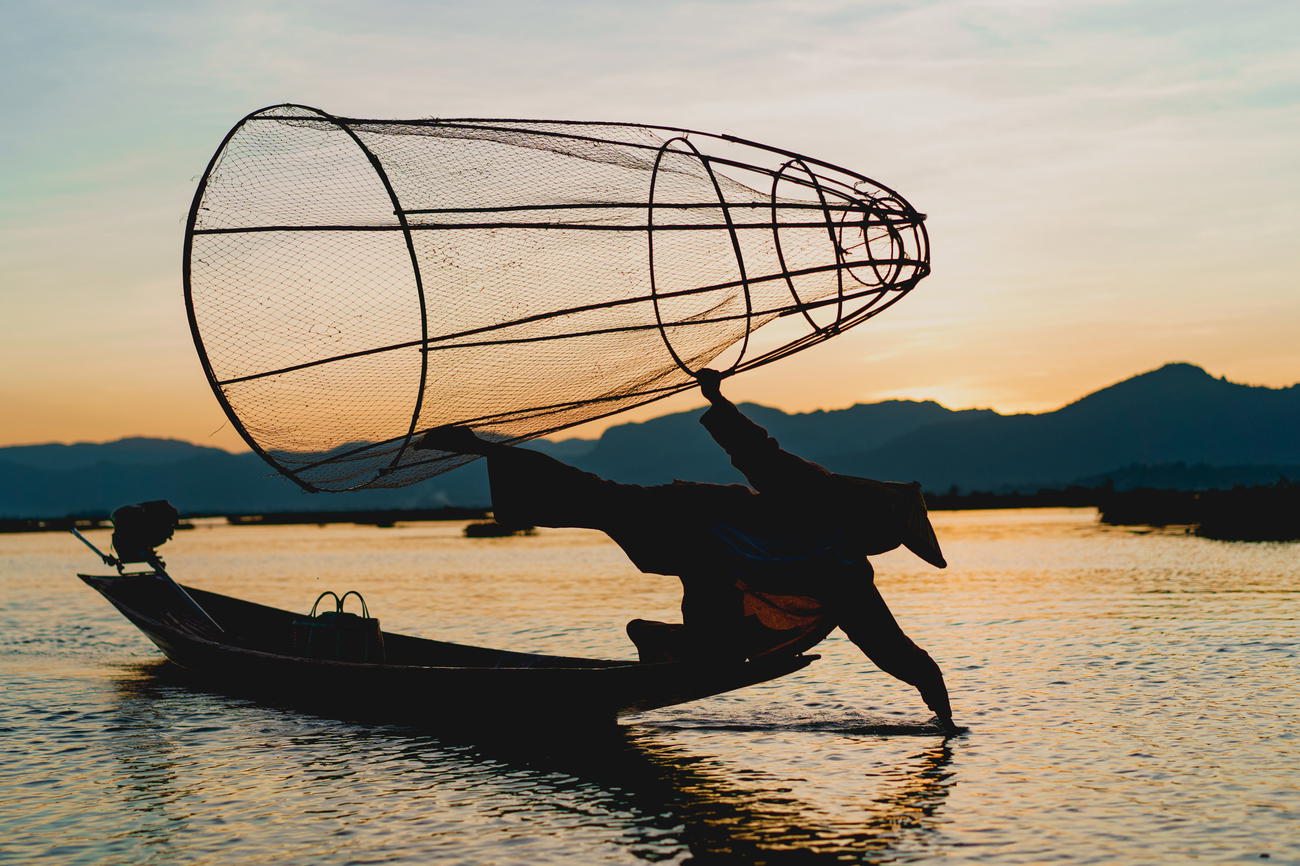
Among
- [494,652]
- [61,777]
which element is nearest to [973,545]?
[494,652]

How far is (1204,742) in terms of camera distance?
13.4 m

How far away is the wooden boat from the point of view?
12.1m

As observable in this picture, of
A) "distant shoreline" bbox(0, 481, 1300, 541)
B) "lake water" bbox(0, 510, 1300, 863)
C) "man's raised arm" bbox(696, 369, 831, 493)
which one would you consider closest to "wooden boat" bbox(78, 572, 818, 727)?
"lake water" bbox(0, 510, 1300, 863)

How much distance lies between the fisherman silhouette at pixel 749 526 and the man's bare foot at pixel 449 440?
0.46 m

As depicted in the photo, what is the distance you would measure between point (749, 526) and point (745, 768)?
2667 mm

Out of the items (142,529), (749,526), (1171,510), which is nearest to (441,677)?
(749,526)

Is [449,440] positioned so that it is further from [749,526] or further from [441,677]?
[441,677]

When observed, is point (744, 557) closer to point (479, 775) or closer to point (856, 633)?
point (856, 633)

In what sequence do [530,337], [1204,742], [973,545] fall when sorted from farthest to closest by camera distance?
1. [973,545]
2. [1204,742]
3. [530,337]

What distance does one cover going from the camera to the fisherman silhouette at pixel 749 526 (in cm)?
1112

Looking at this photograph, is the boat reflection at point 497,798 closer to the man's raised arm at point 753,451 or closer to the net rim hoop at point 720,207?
the man's raised arm at point 753,451

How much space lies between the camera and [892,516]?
37.1 ft

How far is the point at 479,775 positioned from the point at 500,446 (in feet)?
11.9

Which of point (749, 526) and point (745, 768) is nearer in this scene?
point (749, 526)
